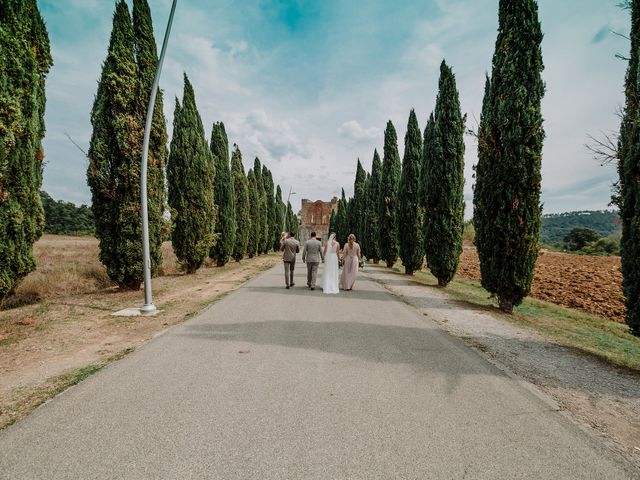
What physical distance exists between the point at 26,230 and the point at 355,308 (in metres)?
8.02

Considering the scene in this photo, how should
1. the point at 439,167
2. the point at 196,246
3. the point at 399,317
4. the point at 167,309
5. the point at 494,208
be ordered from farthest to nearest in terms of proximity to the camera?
the point at 196,246, the point at 439,167, the point at 494,208, the point at 167,309, the point at 399,317

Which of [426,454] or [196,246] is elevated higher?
[196,246]

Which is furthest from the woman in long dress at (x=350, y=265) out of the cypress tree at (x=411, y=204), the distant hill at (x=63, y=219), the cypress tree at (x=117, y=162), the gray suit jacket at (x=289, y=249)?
the distant hill at (x=63, y=219)

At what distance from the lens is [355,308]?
8633 mm

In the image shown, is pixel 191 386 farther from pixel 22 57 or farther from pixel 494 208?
pixel 494 208

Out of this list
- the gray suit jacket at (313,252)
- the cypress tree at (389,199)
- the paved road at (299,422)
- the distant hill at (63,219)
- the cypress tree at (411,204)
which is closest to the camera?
the paved road at (299,422)

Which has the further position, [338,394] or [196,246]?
[196,246]

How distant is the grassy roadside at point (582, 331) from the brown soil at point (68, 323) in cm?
784

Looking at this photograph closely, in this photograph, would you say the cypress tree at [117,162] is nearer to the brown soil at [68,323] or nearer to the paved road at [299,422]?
the brown soil at [68,323]

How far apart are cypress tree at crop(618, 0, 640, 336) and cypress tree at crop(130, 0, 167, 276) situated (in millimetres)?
11597

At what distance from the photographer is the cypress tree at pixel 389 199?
77.9 ft

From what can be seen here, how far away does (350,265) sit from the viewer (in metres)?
12.5

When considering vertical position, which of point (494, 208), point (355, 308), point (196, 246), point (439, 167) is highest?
point (439, 167)

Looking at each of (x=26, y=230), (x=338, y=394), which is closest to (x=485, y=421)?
(x=338, y=394)
